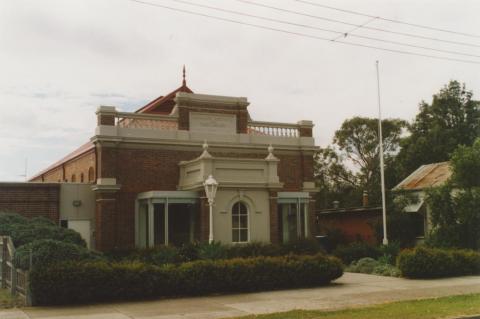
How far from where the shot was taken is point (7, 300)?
14.5m

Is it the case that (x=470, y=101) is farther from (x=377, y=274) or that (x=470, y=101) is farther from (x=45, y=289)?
(x=45, y=289)

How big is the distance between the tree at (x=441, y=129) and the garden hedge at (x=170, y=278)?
2927cm

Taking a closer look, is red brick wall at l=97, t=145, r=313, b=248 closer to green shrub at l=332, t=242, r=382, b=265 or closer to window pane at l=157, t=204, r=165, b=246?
window pane at l=157, t=204, r=165, b=246

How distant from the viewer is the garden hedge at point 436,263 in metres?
19.0

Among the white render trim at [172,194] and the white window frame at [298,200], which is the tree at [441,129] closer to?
the white window frame at [298,200]

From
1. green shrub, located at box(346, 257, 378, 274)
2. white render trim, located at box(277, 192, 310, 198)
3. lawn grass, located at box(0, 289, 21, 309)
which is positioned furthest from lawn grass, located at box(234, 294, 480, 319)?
white render trim, located at box(277, 192, 310, 198)

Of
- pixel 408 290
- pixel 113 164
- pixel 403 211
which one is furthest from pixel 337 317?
pixel 403 211

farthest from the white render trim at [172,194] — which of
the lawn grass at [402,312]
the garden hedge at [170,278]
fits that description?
the lawn grass at [402,312]

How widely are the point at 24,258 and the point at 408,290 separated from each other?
10.4 metres

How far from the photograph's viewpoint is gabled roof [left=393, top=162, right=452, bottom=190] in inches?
1238

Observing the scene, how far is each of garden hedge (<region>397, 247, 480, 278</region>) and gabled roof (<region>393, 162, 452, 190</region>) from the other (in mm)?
11198

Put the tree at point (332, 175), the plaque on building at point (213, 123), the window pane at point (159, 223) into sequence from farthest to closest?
the tree at point (332, 175), the plaque on building at point (213, 123), the window pane at point (159, 223)

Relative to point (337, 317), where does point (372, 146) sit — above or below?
above

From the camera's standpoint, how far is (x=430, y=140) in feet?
146
